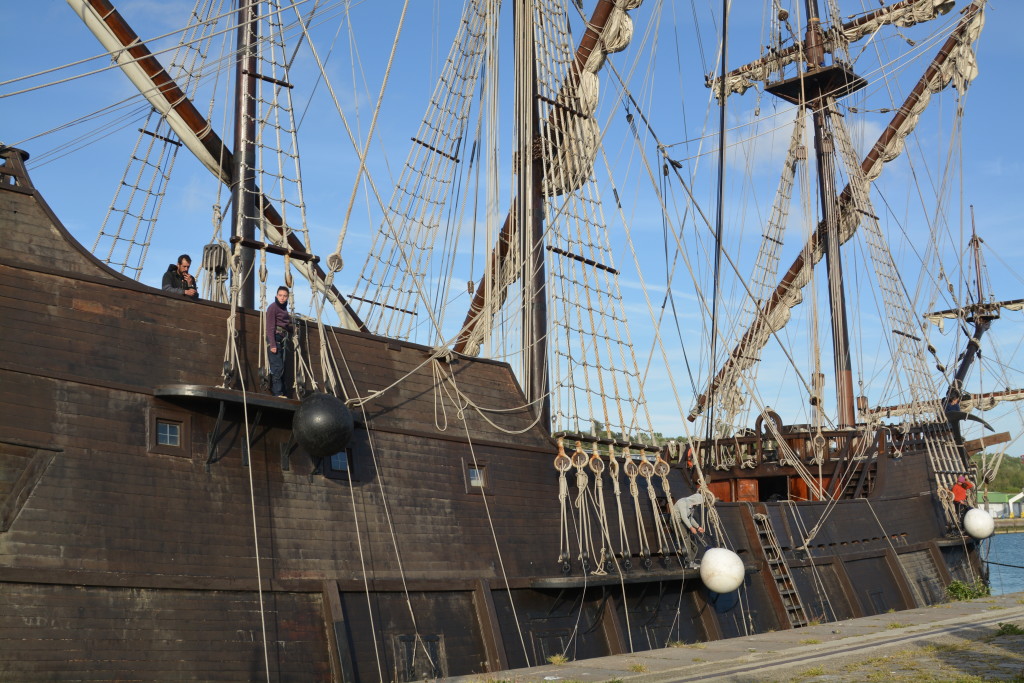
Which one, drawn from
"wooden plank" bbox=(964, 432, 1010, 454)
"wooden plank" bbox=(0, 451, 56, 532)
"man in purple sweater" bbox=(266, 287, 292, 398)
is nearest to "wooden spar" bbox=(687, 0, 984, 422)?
"wooden plank" bbox=(964, 432, 1010, 454)

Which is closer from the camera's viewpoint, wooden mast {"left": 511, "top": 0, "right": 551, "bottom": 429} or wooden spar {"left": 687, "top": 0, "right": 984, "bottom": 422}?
wooden mast {"left": 511, "top": 0, "right": 551, "bottom": 429}

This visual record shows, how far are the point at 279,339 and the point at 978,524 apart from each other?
59.1ft

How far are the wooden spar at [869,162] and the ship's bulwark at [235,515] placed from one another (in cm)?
1860

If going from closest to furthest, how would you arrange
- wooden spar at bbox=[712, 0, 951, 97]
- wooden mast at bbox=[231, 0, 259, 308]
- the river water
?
1. wooden mast at bbox=[231, 0, 259, 308]
2. wooden spar at bbox=[712, 0, 951, 97]
3. the river water

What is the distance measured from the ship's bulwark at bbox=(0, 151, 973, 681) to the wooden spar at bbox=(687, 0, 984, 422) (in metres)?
18.6

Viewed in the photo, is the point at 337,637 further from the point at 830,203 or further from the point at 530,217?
the point at 830,203

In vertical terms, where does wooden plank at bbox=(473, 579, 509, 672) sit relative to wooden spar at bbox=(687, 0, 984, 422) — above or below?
below

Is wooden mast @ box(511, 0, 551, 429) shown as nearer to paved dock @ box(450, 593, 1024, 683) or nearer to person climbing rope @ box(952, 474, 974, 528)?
paved dock @ box(450, 593, 1024, 683)

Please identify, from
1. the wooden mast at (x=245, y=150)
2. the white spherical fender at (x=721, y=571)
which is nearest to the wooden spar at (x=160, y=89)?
the wooden mast at (x=245, y=150)

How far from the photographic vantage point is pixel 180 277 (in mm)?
11914

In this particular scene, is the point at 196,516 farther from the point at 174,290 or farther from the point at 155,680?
the point at 174,290

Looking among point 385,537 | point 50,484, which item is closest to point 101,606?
point 50,484

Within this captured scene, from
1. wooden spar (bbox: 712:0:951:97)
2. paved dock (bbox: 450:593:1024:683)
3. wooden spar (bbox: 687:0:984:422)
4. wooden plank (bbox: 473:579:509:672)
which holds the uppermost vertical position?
wooden spar (bbox: 712:0:951:97)

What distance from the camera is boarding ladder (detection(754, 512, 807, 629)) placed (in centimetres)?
1673
